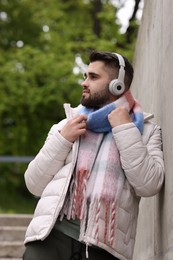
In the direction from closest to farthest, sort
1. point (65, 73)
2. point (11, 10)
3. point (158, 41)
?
point (158, 41) < point (65, 73) < point (11, 10)

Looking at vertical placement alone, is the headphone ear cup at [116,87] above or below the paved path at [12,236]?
above

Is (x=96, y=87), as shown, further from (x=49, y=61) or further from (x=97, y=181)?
(x=49, y=61)

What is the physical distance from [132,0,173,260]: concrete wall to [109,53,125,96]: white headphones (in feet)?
1.29

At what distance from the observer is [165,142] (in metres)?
4.19

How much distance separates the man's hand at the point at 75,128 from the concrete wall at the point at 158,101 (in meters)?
0.49

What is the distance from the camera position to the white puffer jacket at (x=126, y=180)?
12.4 feet

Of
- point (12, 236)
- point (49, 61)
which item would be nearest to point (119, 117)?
point (12, 236)

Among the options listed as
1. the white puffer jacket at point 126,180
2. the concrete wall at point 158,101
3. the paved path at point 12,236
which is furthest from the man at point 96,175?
the paved path at point 12,236

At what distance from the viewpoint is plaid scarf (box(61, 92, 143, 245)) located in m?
3.79

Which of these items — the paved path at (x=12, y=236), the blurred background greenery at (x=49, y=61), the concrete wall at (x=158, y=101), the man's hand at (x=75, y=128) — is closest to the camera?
the man's hand at (x=75, y=128)

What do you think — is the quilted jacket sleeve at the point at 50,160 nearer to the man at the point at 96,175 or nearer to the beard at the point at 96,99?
the man at the point at 96,175

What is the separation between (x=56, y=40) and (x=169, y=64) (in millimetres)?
13117

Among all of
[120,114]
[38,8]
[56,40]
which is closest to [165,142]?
[120,114]

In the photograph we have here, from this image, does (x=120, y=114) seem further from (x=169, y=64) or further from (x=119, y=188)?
(x=169, y=64)
